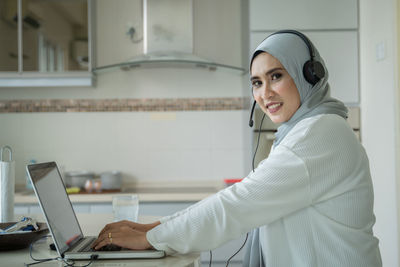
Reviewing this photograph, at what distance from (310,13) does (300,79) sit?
1791mm

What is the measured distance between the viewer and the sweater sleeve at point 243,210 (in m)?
1.18

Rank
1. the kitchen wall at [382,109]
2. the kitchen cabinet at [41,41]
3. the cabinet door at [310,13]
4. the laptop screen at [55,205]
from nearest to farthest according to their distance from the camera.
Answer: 1. the laptop screen at [55,205]
2. the kitchen wall at [382,109]
3. the cabinet door at [310,13]
4. the kitchen cabinet at [41,41]

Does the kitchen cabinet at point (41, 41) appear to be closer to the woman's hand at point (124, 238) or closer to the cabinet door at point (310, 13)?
the cabinet door at point (310, 13)

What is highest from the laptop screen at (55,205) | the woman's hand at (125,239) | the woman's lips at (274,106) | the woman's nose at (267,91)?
the woman's nose at (267,91)

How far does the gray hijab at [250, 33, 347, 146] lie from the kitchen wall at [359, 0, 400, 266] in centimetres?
127

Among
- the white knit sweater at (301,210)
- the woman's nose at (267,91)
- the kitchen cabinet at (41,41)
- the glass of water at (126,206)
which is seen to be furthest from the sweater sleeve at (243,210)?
the kitchen cabinet at (41,41)

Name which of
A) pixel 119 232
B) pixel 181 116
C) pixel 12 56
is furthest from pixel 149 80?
pixel 119 232

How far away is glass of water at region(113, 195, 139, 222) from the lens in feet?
5.23

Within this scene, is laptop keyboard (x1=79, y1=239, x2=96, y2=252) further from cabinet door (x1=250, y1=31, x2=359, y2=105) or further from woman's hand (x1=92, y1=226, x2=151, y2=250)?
cabinet door (x1=250, y1=31, x2=359, y2=105)

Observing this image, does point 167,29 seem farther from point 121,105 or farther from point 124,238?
point 124,238

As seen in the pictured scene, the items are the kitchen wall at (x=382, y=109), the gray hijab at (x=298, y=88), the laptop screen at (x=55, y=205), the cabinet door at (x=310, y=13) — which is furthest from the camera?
the cabinet door at (x=310, y=13)

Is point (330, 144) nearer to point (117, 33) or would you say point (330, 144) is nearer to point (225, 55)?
point (225, 55)

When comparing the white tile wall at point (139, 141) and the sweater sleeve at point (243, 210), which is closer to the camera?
the sweater sleeve at point (243, 210)

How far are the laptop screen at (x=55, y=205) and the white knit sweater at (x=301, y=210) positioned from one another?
9.9 inches
